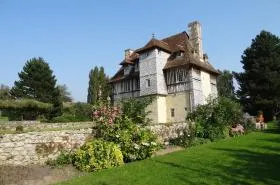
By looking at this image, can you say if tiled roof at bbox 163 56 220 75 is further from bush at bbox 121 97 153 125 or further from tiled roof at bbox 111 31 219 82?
bush at bbox 121 97 153 125

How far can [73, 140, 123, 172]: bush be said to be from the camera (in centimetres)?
1175

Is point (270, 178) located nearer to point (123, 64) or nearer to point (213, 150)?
point (213, 150)

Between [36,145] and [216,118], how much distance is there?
463 inches

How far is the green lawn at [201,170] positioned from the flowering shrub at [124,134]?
0.85 m

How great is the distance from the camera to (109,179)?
962cm

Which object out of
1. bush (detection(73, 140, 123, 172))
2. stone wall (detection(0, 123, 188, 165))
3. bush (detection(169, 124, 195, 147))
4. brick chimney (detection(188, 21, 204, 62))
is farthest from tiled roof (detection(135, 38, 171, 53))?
bush (detection(73, 140, 123, 172))

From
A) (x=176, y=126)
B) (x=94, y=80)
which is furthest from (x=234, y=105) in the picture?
(x=94, y=80)

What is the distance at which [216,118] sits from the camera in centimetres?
2033

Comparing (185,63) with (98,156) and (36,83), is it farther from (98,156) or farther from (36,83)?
(36,83)

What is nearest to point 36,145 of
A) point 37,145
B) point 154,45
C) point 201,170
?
point 37,145

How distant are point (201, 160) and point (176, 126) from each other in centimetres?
652

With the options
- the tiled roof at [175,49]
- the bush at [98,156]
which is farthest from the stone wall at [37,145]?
the tiled roof at [175,49]

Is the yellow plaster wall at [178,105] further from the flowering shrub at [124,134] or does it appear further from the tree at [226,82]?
the tree at [226,82]

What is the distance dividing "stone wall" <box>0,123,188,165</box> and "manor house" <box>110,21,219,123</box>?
1925 cm
